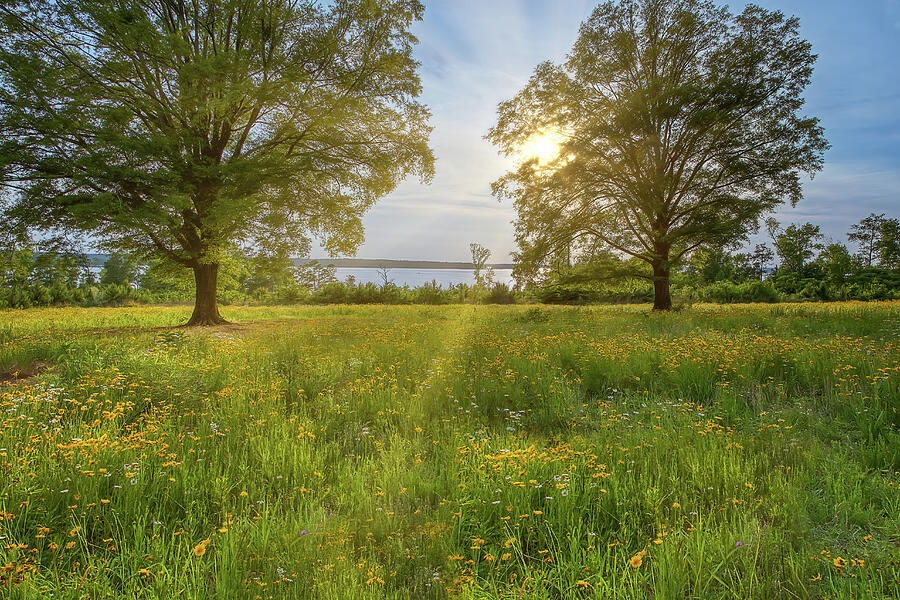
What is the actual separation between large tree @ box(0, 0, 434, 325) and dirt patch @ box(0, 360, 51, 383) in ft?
19.0

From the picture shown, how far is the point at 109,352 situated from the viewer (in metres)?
6.85

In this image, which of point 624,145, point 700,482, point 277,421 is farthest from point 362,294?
point 700,482

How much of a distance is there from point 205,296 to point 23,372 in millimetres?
9625

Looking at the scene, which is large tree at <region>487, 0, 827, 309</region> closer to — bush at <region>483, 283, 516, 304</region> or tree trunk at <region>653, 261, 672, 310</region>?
tree trunk at <region>653, 261, 672, 310</region>

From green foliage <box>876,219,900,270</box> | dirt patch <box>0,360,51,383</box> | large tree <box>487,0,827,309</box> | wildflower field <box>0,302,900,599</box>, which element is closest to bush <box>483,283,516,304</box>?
large tree <box>487,0,827,309</box>

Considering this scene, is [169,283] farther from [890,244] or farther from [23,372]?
[890,244]

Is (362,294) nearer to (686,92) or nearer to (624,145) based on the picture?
(624,145)

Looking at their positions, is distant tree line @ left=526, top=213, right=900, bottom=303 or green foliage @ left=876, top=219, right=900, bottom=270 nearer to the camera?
distant tree line @ left=526, top=213, right=900, bottom=303

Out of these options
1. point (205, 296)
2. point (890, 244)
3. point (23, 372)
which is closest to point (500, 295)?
point (205, 296)

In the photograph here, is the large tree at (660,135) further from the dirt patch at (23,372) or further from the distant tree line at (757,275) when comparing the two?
the dirt patch at (23,372)

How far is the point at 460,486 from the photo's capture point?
2.85 m

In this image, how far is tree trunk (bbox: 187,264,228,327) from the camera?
1530 cm

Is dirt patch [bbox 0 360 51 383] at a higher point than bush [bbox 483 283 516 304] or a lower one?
lower

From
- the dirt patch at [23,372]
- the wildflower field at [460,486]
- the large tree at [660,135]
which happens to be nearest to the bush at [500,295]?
the large tree at [660,135]
